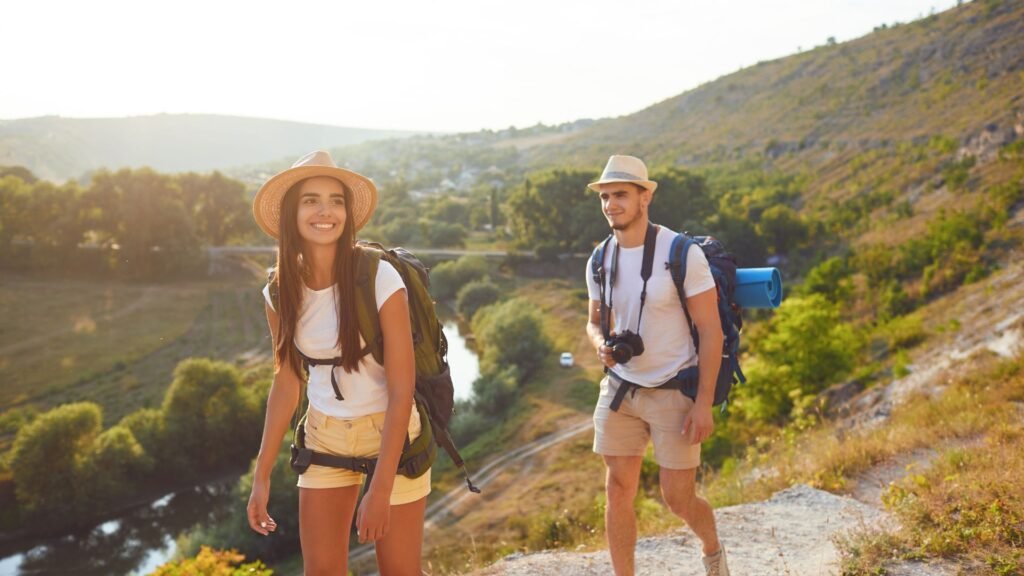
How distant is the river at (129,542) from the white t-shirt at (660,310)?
842 inches

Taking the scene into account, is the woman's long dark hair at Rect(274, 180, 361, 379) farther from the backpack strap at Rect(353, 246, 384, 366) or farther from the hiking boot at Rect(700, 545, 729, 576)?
the hiking boot at Rect(700, 545, 729, 576)

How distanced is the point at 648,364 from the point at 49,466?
27012 millimetres

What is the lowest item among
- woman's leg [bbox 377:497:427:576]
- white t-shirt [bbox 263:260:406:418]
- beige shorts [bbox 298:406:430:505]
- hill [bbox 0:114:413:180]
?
woman's leg [bbox 377:497:427:576]

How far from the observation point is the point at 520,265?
57.9 metres

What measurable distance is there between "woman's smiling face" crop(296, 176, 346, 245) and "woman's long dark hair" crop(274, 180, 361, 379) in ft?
0.11

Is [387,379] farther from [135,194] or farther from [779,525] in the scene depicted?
[135,194]

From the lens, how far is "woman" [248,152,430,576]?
2.64 m

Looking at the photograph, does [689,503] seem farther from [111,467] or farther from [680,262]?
[111,467]

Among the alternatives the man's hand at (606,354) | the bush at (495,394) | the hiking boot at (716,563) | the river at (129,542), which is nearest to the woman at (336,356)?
the man's hand at (606,354)

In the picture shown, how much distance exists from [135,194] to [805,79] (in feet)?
292

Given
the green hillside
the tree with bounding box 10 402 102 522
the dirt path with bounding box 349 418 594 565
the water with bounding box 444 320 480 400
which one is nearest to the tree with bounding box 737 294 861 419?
the dirt path with bounding box 349 418 594 565

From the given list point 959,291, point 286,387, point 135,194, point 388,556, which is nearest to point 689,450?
point 388,556

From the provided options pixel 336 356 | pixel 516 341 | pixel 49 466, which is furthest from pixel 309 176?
pixel 516 341

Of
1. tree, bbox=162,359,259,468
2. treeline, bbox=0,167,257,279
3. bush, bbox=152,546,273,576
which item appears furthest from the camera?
treeline, bbox=0,167,257,279
